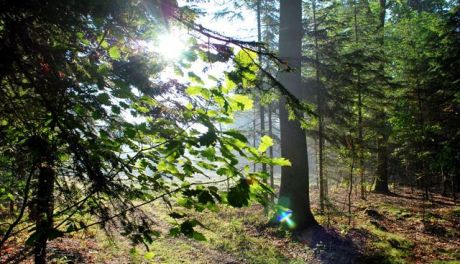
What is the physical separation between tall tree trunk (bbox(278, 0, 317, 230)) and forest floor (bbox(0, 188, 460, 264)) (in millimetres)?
Result: 836

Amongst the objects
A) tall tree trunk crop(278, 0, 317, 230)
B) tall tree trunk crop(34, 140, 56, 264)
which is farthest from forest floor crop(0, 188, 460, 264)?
tall tree trunk crop(34, 140, 56, 264)

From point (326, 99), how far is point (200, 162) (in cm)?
1213

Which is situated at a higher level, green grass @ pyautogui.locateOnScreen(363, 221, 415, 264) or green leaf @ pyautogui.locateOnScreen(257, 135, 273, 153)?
green leaf @ pyautogui.locateOnScreen(257, 135, 273, 153)

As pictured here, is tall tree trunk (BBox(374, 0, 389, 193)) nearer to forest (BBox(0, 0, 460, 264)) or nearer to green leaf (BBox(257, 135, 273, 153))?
forest (BBox(0, 0, 460, 264))

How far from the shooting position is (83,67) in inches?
124

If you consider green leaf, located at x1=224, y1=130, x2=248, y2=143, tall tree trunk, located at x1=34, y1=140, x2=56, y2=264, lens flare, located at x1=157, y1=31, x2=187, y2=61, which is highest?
lens flare, located at x1=157, y1=31, x2=187, y2=61

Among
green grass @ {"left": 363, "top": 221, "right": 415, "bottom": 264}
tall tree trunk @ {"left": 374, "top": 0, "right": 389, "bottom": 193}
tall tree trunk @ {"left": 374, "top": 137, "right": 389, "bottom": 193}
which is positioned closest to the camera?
green grass @ {"left": 363, "top": 221, "right": 415, "bottom": 264}

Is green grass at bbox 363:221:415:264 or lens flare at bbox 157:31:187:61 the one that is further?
green grass at bbox 363:221:415:264

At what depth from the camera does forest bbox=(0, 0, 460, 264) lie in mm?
2500

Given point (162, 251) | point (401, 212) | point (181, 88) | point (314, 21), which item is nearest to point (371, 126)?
point (401, 212)

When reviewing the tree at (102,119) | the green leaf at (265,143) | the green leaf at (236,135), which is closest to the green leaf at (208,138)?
the tree at (102,119)

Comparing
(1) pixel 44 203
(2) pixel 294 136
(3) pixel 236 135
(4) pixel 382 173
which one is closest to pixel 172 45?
(3) pixel 236 135

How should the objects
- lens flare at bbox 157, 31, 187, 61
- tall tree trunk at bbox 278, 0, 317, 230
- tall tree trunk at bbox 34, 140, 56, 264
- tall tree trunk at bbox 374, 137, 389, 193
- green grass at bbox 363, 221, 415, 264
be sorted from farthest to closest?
tall tree trunk at bbox 374, 137, 389, 193 → tall tree trunk at bbox 278, 0, 317, 230 → green grass at bbox 363, 221, 415, 264 → lens flare at bbox 157, 31, 187, 61 → tall tree trunk at bbox 34, 140, 56, 264

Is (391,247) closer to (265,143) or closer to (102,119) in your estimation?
(265,143)
